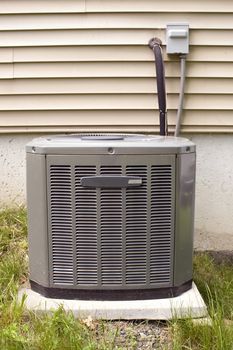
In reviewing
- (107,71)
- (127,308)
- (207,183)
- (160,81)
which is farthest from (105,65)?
(127,308)

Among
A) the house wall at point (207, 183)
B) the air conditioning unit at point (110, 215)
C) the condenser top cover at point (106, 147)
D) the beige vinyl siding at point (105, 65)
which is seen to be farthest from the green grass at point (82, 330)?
the beige vinyl siding at point (105, 65)

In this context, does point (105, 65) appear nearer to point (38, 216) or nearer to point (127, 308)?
point (38, 216)

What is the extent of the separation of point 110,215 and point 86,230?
0.14 m

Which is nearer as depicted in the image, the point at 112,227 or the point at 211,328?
the point at 211,328

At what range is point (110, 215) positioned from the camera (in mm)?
2389

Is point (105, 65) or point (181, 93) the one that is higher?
point (105, 65)

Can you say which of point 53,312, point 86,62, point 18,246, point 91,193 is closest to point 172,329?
point 53,312

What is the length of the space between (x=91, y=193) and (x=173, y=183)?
0.40 metres

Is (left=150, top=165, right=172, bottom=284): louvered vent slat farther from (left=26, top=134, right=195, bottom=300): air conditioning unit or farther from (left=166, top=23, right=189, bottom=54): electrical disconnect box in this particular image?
(left=166, top=23, right=189, bottom=54): electrical disconnect box

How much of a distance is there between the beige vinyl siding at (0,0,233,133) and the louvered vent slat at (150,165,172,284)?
1253mm

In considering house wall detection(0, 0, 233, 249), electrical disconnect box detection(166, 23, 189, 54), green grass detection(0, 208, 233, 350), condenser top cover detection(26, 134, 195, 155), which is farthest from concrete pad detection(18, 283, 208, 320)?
electrical disconnect box detection(166, 23, 189, 54)

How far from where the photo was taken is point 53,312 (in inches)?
91.7

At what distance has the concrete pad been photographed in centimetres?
239

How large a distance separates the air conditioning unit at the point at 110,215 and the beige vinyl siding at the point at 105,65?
1.10m
